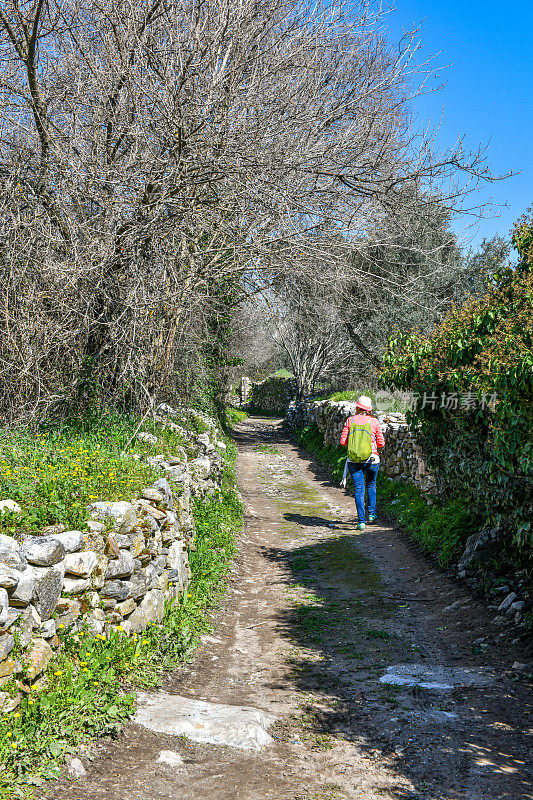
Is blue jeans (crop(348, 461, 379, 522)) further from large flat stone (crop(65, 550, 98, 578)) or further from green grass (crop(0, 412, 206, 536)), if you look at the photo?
large flat stone (crop(65, 550, 98, 578))

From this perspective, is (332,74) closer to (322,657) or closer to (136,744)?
(322,657)

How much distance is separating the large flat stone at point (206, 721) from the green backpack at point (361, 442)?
19.0ft

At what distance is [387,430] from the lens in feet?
41.3

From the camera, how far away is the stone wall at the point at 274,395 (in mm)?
32125

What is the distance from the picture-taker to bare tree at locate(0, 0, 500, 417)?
7.66 meters

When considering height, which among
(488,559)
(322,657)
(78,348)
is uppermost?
(78,348)

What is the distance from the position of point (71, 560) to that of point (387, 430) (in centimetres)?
923

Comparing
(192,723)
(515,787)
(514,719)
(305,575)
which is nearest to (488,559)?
(305,575)

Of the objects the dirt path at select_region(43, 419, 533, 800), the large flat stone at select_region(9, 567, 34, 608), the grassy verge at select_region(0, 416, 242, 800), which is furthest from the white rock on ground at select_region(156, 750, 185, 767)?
the large flat stone at select_region(9, 567, 34, 608)

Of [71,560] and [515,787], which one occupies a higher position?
[71,560]

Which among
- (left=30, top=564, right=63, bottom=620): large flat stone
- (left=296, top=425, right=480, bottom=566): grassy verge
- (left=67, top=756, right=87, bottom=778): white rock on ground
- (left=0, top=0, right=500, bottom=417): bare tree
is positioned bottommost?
(left=67, top=756, right=87, bottom=778): white rock on ground

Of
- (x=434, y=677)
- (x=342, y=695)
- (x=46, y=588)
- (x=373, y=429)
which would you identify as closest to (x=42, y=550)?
(x=46, y=588)

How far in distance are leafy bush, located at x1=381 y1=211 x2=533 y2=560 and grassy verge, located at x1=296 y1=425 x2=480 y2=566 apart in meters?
0.34

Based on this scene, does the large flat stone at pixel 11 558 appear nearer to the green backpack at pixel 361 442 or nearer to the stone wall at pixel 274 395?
the green backpack at pixel 361 442
